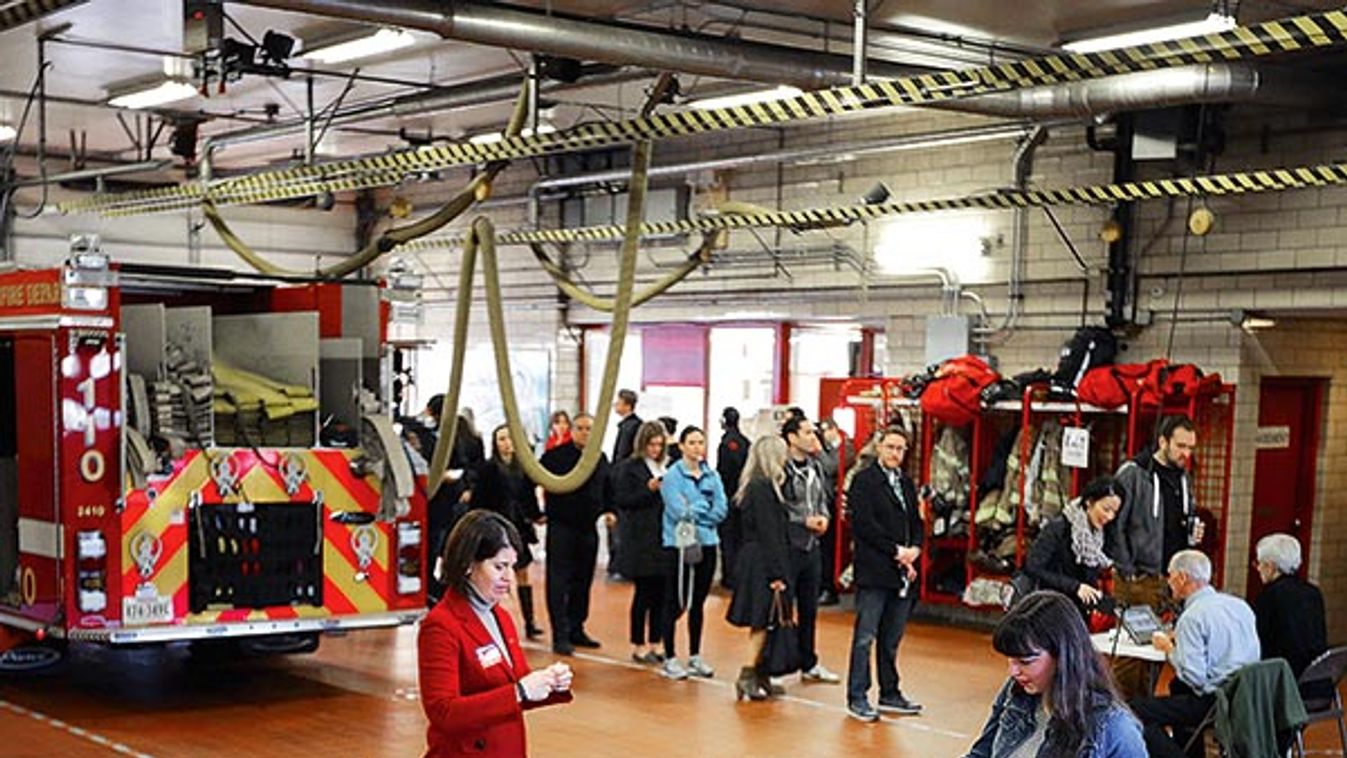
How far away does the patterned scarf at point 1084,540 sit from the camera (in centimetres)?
878

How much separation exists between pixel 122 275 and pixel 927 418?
21.8 ft

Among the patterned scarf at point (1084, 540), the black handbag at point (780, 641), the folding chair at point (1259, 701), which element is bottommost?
the black handbag at point (780, 641)

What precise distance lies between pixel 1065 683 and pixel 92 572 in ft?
21.9

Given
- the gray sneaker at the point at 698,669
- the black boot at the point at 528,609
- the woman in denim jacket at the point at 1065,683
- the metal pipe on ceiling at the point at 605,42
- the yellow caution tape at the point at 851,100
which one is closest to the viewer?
the woman in denim jacket at the point at 1065,683

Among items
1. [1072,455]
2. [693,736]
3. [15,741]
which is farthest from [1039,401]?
[15,741]

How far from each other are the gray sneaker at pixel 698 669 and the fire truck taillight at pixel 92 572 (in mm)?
3877

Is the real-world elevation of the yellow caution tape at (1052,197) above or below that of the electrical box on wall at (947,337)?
above

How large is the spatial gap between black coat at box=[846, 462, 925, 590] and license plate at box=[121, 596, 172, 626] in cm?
401

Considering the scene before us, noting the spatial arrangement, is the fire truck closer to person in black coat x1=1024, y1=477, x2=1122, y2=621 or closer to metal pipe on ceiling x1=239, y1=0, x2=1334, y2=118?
metal pipe on ceiling x1=239, y1=0, x2=1334, y2=118

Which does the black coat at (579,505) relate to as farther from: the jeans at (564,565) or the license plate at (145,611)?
the license plate at (145,611)

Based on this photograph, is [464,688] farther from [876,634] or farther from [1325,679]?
[876,634]

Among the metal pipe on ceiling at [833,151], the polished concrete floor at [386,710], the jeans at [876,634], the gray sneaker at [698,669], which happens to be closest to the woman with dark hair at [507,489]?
the polished concrete floor at [386,710]

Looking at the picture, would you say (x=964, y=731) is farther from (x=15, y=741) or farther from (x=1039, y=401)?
Answer: (x=15, y=741)

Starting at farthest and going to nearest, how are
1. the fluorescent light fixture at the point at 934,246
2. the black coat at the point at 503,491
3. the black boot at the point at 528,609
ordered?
the fluorescent light fixture at the point at 934,246 → the black boot at the point at 528,609 → the black coat at the point at 503,491
